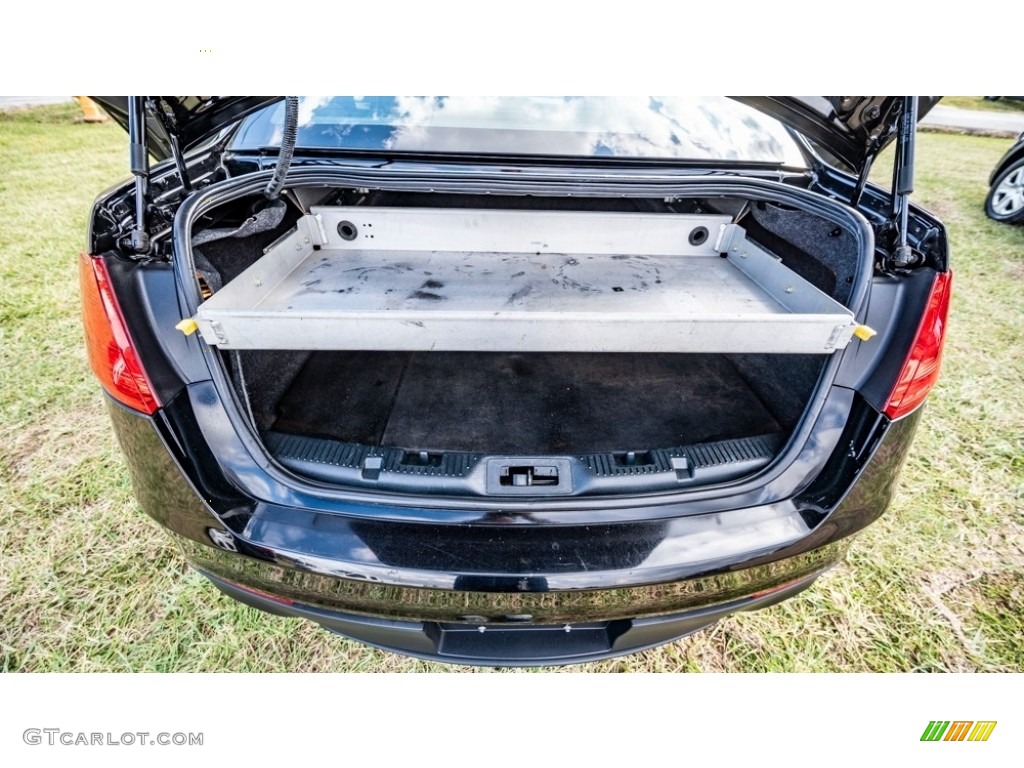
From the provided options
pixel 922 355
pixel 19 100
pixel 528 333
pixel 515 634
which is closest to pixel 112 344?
pixel 528 333

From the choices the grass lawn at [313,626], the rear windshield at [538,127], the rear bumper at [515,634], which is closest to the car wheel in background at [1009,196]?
the grass lawn at [313,626]

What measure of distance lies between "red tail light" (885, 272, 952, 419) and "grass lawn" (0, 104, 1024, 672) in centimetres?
85

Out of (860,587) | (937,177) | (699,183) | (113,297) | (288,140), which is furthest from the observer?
(937,177)

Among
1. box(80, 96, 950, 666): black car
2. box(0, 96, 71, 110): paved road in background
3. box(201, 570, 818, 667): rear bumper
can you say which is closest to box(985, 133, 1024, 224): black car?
box(80, 96, 950, 666): black car

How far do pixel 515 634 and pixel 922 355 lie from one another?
3.44ft

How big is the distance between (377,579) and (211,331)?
57 cm

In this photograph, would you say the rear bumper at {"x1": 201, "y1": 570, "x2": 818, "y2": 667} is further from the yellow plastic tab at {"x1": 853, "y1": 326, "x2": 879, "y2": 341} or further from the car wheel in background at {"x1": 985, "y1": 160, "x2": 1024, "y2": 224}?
the car wheel in background at {"x1": 985, "y1": 160, "x2": 1024, "y2": 224}

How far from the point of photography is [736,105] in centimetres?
174

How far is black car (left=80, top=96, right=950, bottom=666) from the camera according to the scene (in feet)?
3.08

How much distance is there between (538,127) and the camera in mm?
1628

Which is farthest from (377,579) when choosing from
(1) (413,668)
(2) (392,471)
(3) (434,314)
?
(1) (413,668)

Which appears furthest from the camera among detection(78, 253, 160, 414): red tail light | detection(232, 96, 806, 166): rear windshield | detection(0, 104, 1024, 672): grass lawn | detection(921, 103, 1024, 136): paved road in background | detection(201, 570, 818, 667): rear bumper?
detection(921, 103, 1024, 136): paved road in background

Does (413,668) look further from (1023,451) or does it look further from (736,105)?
(1023,451)
